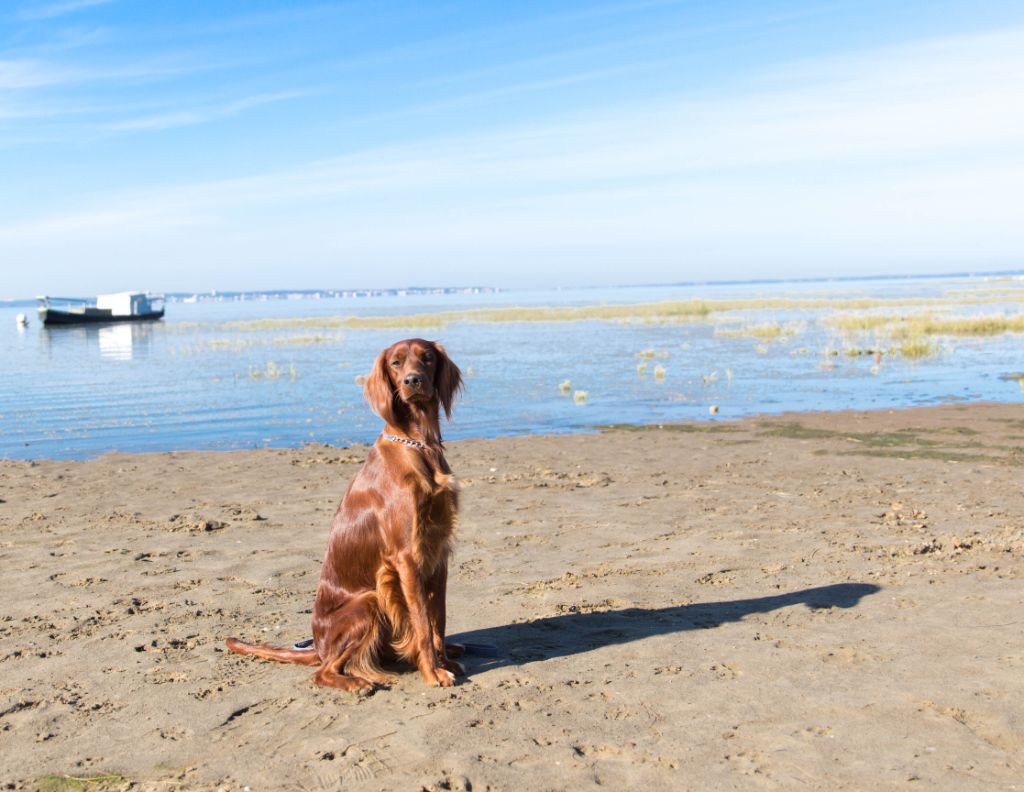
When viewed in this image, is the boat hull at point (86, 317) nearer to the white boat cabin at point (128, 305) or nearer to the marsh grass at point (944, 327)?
the white boat cabin at point (128, 305)

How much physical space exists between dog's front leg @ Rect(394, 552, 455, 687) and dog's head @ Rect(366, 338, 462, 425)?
0.72m

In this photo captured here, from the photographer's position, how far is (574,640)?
5352 mm

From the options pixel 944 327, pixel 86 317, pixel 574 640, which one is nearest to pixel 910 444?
pixel 574 640

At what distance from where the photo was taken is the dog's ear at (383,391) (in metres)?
4.64

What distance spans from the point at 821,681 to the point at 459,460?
8262mm

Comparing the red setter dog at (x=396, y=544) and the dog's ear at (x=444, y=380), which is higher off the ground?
the dog's ear at (x=444, y=380)

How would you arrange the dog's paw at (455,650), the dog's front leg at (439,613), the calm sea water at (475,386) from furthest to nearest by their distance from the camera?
the calm sea water at (475,386) → the dog's paw at (455,650) → the dog's front leg at (439,613)

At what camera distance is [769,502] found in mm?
9125

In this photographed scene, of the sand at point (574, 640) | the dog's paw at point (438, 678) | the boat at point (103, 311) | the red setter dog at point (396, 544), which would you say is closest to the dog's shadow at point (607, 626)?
the sand at point (574, 640)

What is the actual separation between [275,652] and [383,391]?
158cm

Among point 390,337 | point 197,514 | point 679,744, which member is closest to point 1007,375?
point 197,514

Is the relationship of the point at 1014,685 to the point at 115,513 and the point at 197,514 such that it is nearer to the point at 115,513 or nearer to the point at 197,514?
the point at 197,514

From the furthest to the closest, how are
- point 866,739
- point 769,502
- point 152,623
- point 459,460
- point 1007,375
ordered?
point 1007,375
point 459,460
point 769,502
point 152,623
point 866,739

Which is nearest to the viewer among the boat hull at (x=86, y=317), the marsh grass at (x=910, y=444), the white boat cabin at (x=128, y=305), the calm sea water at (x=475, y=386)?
the marsh grass at (x=910, y=444)
